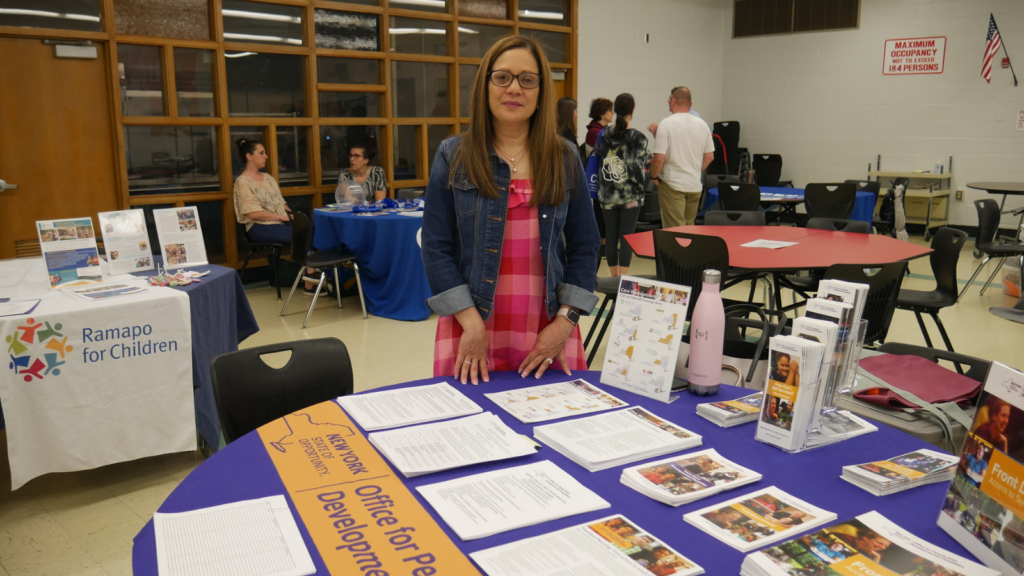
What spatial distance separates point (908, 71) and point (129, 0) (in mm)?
9008

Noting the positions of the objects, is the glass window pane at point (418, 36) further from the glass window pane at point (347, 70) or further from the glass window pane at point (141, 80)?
the glass window pane at point (141, 80)

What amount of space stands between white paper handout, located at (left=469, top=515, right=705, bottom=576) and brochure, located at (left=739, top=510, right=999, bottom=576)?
0.11 metres

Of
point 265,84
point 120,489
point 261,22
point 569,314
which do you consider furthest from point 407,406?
point 261,22

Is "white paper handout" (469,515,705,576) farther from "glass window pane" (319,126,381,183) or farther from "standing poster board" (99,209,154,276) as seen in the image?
"glass window pane" (319,126,381,183)

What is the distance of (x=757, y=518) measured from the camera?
3.74 feet

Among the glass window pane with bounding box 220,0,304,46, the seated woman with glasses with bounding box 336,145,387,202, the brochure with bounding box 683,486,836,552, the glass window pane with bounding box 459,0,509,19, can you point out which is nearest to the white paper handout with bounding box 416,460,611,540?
the brochure with bounding box 683,486,836,552

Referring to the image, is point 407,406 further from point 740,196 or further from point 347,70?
point 347,70

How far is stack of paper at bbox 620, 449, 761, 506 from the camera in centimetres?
121

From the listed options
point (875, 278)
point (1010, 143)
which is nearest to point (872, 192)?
point (1010, 143)

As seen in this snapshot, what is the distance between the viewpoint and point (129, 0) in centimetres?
581

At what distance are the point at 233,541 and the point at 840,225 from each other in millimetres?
4629

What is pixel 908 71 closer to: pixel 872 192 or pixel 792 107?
pixel 792 107

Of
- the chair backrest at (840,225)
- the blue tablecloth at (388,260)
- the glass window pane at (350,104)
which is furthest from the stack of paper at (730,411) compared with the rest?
the glass window pane at (350,104)

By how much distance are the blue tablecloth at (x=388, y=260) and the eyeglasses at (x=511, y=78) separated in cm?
376
